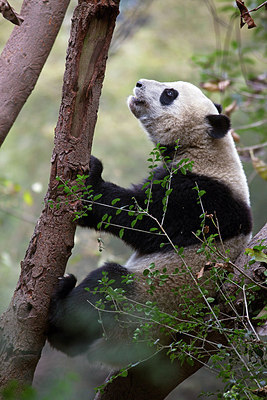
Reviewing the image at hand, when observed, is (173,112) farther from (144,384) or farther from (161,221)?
(144,384)

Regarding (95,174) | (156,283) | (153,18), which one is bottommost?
(156,283)

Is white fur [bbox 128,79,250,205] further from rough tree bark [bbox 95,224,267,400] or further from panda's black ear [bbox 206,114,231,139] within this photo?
A: rough tree bark [bbox 95,224,267,400]

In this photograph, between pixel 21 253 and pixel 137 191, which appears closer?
pixel 137 191

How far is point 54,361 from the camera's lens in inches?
214

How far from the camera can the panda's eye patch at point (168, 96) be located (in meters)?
3.73

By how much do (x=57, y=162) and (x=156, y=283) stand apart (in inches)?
40.0

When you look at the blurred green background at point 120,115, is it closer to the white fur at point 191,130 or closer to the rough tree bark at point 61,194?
the white fur at point 191,130

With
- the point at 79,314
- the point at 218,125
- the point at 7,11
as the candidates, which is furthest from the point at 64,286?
the point at 218,125

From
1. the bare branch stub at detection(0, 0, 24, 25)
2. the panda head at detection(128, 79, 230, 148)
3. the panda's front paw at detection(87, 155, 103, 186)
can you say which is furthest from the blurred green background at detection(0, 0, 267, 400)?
the bare branch stub at detection(0, 0, 24, 25)

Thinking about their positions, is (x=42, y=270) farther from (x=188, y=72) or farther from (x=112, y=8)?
(x=188, y=72)

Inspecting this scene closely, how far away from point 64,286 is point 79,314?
234 millimetres

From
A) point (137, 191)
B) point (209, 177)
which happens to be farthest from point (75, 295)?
point (209, 177)

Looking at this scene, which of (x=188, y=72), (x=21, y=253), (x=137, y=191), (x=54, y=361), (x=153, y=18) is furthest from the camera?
(x=153, y=18)

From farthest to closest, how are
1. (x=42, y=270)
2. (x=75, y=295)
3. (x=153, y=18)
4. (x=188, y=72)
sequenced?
(x=153, y=18) → (x=188, y=72) → (x=75, y=295) → (x=42, y=270)
